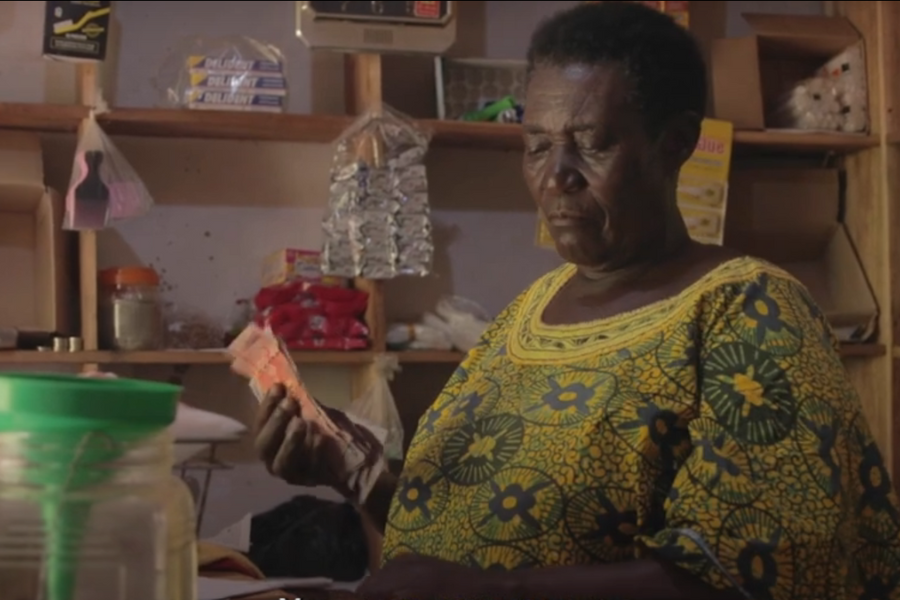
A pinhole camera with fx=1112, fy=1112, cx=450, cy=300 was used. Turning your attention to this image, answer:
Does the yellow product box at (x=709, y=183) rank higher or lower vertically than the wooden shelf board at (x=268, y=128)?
lower

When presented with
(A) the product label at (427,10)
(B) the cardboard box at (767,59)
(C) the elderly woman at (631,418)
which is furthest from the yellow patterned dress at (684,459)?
(B) the cardboard box at (767,59)

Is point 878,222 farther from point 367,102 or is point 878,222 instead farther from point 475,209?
point 367,102

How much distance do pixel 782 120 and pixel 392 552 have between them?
174cm

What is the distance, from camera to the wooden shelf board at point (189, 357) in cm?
196

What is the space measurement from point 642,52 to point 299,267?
1.23m

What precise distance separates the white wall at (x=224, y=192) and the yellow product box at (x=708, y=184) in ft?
0.89

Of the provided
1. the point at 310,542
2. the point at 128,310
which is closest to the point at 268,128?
the point at 128,310

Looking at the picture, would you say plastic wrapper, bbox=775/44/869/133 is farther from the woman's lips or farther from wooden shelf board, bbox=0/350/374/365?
the woman's lips

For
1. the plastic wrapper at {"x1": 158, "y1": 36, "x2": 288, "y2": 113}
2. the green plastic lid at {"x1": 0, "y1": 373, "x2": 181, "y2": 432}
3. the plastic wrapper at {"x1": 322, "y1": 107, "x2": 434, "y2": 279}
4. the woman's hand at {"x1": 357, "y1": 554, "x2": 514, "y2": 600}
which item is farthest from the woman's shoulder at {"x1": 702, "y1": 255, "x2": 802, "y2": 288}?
the plastic wrapper at {"x1": 158, "y1": 36, "x2": 288, "y2": 113}

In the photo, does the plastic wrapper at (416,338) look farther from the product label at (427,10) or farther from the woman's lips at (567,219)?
the woman's lips at (567,219)

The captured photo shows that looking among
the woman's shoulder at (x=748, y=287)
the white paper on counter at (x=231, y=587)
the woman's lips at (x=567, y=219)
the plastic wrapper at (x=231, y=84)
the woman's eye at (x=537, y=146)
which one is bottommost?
the white paper on counter at (x=231, y=587)

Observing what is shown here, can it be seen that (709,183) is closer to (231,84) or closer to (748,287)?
(231,84)

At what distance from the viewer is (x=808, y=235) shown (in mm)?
2541

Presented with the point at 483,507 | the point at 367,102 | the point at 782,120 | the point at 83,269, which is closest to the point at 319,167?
the point at 367,102
